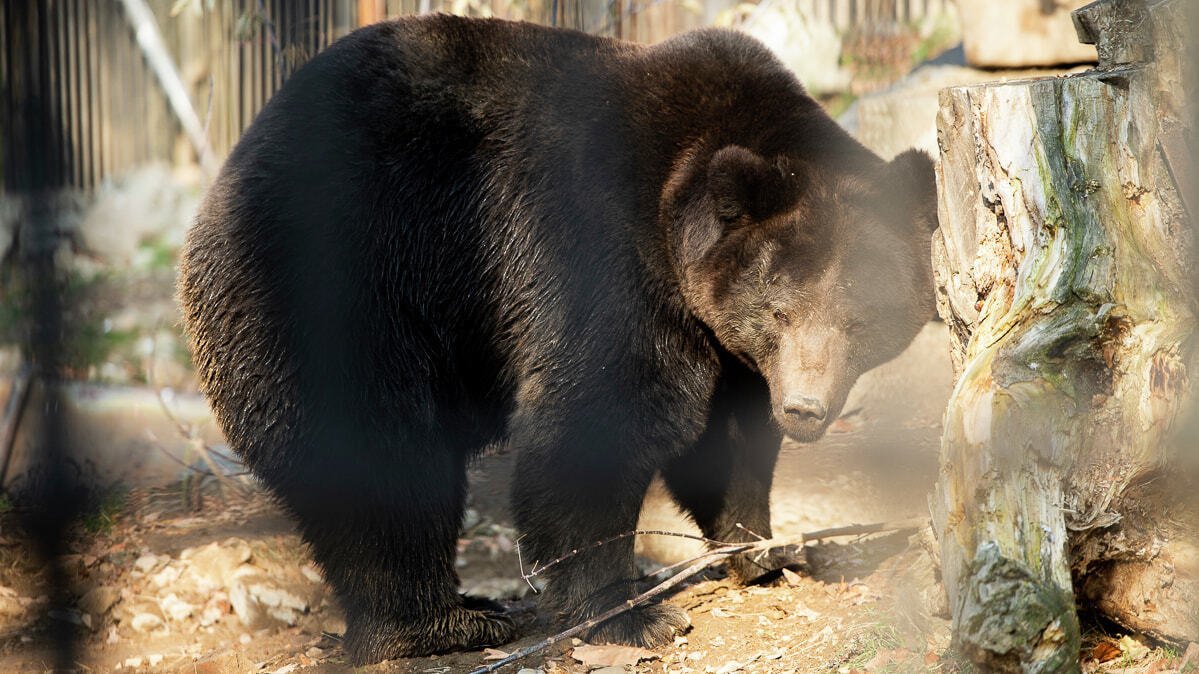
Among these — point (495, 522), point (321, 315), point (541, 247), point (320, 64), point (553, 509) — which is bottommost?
point (495, 522)

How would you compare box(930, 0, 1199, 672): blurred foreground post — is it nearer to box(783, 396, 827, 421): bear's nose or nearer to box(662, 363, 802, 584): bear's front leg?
box(783, 396, 827, 421): bear's nose

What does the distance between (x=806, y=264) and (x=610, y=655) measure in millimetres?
1605

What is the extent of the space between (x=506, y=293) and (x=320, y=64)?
1.13 m

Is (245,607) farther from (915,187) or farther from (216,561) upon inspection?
(915,187)

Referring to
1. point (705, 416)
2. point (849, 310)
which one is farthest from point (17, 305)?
point (849, 310)

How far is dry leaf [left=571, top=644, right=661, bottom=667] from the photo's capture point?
378 cm

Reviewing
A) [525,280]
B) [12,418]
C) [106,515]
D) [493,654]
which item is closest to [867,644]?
[493,654]

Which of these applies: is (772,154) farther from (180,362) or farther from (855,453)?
(180,362)

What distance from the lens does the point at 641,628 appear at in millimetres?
3896

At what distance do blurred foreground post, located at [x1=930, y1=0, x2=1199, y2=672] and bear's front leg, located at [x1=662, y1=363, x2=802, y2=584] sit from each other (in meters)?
1.50

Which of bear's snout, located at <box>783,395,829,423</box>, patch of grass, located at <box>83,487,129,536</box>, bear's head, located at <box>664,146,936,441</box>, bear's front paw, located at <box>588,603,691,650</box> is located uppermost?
bear's head, located at <box>664,146,936,441</box>

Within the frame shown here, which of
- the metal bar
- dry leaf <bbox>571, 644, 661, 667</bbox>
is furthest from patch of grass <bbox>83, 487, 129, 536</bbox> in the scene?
the metal bar

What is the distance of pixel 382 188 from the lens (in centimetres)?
384

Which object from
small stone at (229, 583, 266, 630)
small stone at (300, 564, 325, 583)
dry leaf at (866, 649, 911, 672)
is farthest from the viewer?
small stone at (300, 564, 325, 583)
